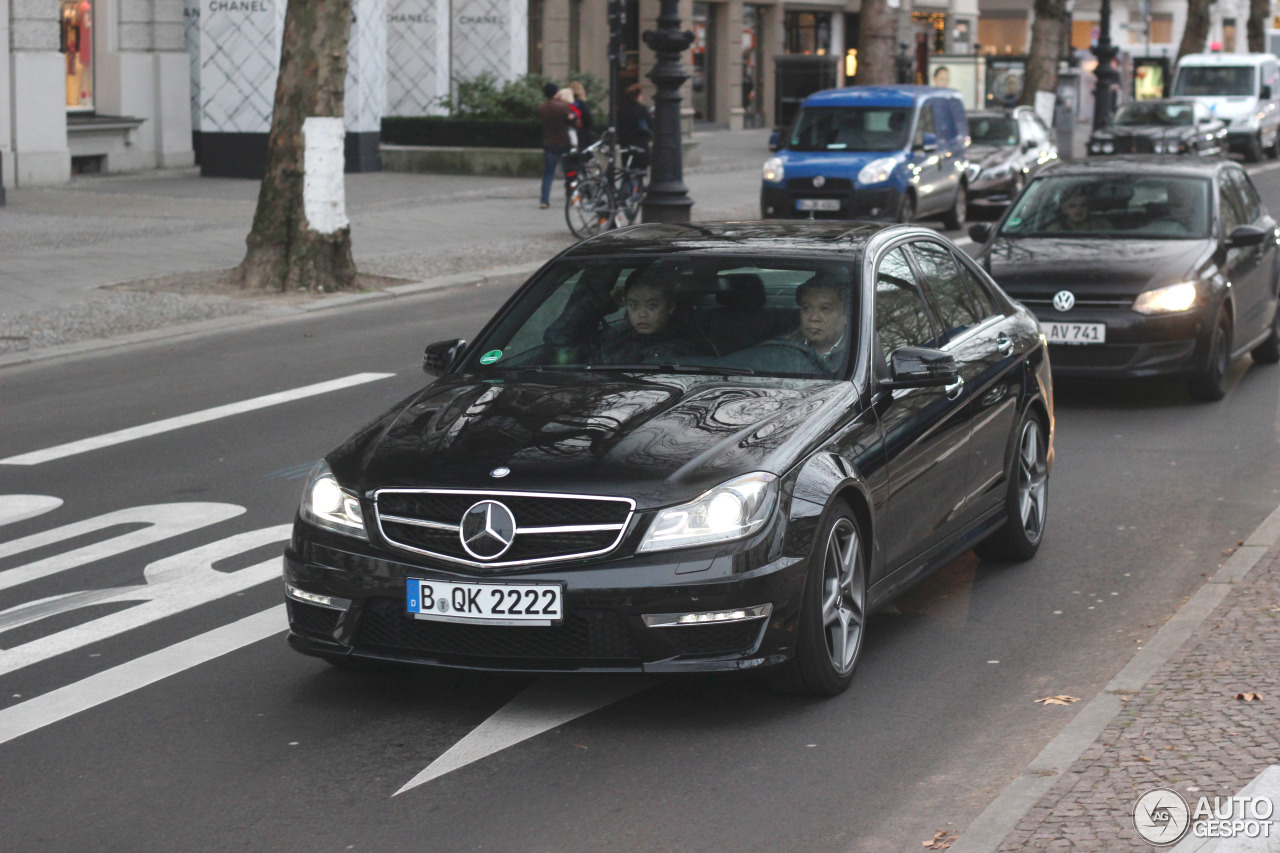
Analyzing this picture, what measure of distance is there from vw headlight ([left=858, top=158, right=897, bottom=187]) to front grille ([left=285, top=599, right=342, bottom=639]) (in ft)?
59.4

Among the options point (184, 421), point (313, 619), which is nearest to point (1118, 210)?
point (184, 421)

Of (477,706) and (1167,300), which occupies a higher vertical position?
(1167,300)

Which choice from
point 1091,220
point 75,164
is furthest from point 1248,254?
point 75,164

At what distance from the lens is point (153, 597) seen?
284 inches

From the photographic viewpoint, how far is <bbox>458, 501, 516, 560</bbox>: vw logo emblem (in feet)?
17.4

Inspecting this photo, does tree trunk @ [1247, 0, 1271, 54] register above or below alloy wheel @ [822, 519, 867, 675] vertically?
above

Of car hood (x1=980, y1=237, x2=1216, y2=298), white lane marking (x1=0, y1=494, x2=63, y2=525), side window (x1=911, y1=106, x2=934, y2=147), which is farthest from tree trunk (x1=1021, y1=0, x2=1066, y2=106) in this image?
white lane marking (x1=0, y1=494, x2=63, y2=525)

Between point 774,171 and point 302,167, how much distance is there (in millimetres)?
7902

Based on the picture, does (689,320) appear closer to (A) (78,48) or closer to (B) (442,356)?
(B) (442,356)

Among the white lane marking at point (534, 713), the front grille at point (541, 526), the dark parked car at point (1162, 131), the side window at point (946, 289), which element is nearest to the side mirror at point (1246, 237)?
the side window at point (946, 289)

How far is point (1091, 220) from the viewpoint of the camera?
12.5 metres

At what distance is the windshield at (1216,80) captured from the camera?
44719mm

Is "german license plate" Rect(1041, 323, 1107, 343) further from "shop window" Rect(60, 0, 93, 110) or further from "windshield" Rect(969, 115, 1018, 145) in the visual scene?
"shop window" Rect(60, 0, 93, 110)

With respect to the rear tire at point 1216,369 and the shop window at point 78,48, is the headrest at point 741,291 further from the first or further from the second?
the shop window at point 78,48
